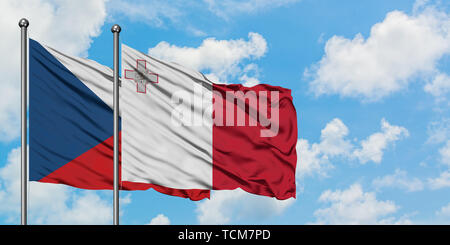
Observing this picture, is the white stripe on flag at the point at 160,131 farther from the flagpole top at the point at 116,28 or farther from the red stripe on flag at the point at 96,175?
the flagpole top at the point at 116,28

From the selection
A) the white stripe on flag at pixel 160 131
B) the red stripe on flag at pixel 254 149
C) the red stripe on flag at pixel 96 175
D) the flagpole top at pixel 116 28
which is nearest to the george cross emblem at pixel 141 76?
the white stripe on flag at pixel 160 131

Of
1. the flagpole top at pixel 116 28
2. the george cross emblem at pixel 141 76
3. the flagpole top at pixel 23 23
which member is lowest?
the george cross emblem at pixel 141 76

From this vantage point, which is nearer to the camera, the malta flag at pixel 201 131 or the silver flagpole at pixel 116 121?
the silver flagpole at pixel 116 121

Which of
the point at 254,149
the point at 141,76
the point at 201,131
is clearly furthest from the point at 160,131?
the point at 254,149

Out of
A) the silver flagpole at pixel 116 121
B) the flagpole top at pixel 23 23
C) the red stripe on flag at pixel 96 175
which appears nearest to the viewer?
the silver flagpole at pixel 116 121

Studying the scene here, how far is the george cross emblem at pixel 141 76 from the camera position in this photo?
12555mm

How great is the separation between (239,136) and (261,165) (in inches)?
30.1

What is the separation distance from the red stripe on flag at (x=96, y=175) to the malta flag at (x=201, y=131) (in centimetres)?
12

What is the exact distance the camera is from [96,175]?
12.7 m

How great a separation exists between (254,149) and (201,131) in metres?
1.23
